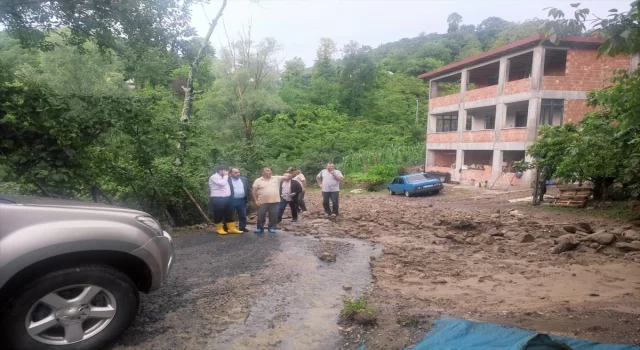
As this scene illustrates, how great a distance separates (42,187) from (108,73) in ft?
78.4

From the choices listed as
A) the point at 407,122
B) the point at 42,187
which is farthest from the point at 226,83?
the point at 42,187

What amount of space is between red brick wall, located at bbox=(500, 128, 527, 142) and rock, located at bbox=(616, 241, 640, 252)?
16.1 metres

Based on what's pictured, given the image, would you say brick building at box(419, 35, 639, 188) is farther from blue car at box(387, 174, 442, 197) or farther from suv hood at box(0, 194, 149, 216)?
suv hood at box(0, 194, 149, 216)

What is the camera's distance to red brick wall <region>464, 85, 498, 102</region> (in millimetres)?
24969

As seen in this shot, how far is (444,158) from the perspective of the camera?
1238 inches

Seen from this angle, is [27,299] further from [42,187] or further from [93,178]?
[93,178]

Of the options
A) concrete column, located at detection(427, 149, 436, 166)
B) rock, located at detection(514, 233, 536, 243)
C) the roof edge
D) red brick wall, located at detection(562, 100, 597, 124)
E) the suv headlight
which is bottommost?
rock, located at detection(514, 233, 536, 243)

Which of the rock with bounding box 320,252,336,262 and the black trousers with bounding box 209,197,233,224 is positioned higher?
the black trousers with bounding box 209,197,233,224

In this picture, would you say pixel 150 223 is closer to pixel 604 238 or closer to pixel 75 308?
pixel 75 308

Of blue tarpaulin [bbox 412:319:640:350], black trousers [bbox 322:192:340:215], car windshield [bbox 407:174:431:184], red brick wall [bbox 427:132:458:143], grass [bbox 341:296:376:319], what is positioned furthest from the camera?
red brick wall [bbox 427:132:458:143]

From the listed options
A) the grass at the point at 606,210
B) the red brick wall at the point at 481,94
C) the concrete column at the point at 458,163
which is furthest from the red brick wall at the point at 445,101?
the grass at the point at 606,210

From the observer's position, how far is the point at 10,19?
7.14 m

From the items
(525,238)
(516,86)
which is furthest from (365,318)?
(516,86)

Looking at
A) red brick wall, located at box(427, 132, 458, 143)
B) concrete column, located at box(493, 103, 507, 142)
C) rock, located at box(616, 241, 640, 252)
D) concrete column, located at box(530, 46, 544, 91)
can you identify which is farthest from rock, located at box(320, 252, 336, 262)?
red brick wall, located at box(427, 132, 458, 143)
